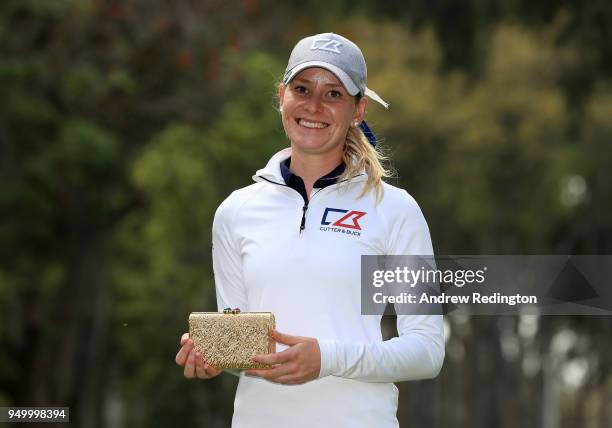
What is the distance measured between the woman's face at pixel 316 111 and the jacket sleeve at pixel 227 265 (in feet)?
1.14

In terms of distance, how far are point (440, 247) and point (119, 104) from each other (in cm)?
1081

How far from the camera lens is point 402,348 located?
14.4 ft

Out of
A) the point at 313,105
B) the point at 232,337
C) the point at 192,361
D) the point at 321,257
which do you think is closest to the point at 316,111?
the point at 313,105

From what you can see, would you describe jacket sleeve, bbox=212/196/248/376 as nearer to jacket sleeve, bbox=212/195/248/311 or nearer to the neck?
jacket sleeve, bbox=212/195/248/311

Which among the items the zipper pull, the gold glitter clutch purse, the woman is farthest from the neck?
the gold glitter clutch purse

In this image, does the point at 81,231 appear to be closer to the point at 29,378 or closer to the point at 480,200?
the point at 29,378

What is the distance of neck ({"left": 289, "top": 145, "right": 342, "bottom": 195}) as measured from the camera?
475cm

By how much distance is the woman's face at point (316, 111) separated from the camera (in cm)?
466

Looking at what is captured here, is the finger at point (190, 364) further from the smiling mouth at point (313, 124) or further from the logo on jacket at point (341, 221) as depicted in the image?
the smiling mouth at point (313, 124)

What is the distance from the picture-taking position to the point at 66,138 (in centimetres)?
2195

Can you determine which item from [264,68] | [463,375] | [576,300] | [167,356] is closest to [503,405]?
[463,375]

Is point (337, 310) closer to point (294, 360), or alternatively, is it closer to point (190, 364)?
point (294, 360)

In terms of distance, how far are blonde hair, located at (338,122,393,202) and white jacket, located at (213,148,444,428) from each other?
Result: 0.11ft

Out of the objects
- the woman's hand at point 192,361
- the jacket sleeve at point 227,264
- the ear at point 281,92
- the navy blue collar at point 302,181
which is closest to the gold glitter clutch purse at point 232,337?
the woman's hand at point 192,361
